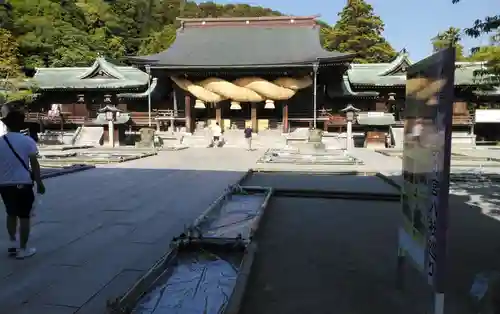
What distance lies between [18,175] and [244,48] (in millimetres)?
26543

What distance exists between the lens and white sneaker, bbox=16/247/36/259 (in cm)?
414

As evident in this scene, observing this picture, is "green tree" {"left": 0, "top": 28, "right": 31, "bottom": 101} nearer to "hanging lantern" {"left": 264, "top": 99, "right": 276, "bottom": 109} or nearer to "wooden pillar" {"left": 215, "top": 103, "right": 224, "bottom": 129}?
"wooden pillar" {"left": 215, "top": 103, "right": 224, "bottom": 129}

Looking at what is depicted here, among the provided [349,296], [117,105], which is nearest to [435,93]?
[349,296]

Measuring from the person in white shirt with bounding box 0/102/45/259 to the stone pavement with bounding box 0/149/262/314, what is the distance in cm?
33

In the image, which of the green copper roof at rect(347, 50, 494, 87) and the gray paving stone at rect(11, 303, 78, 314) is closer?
the gray paving stone at rect(11, 303, 78, 314)

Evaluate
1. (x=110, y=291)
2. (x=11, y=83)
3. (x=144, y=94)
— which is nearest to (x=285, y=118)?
(x=144, y=94)

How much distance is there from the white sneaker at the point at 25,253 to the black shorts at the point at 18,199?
Answer: 1.22 feet

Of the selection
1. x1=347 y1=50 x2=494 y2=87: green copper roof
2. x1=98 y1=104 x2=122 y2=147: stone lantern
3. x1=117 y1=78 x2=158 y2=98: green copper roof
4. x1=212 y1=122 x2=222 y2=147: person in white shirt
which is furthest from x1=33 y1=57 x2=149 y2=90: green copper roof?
x1=347 y1=50 x2=494 y2=87: green copper roof

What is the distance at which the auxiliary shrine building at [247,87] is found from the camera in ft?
85.0

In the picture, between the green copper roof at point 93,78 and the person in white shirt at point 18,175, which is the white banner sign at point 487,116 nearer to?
the green copper roof at point 93,78

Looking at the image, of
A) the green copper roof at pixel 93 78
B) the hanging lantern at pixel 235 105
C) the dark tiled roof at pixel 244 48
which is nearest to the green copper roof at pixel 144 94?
the green copper roof at pixel 93 78

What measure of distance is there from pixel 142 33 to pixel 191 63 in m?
41.4

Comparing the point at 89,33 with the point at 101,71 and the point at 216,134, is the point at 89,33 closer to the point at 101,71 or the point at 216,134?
the point at 101,71

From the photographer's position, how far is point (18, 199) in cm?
416
